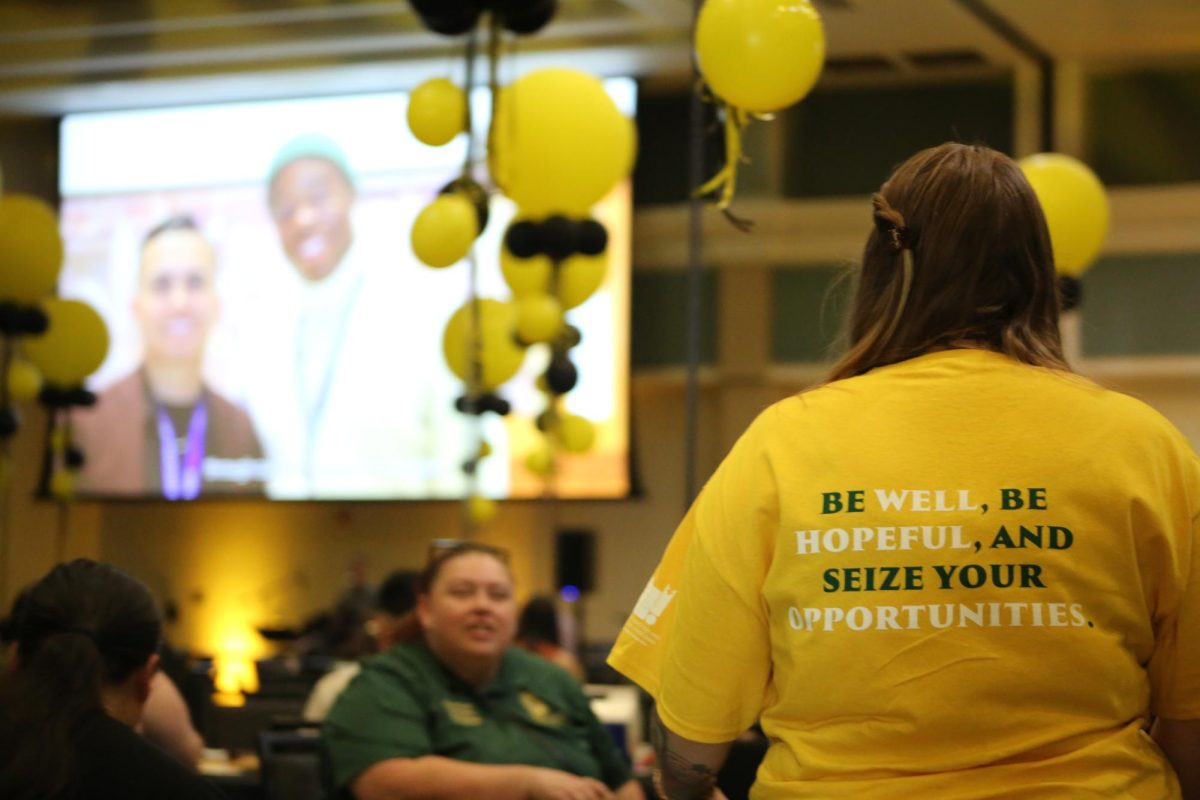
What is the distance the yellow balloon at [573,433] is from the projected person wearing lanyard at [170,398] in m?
4.66

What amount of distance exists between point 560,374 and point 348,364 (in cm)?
493

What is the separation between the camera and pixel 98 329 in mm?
7480

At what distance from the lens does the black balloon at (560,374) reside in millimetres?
5684

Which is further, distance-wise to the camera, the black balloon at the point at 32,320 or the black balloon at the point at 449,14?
the black balloon at the point at 32,320

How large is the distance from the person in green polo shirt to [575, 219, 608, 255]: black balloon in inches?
84.9

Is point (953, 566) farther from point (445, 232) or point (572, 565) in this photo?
point (572, 565)

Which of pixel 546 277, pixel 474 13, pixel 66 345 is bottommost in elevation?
pixel 66 345

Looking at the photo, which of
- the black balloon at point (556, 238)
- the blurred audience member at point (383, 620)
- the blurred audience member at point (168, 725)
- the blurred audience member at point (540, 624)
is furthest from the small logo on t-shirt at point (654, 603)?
the blurred audience member at point (540, 624)

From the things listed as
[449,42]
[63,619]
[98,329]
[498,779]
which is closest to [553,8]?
[498,779]

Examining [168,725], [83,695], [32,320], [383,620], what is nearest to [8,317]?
[32,320]

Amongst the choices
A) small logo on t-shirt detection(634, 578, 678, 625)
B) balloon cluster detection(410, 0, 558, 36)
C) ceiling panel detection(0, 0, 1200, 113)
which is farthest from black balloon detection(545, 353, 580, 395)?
small logo on t-shirt detection(634, 578, 678, 625)

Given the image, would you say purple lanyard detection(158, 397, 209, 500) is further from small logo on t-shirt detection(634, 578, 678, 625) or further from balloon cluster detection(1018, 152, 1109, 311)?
small logo on t-shirt detection(634, 578, 678, 625)

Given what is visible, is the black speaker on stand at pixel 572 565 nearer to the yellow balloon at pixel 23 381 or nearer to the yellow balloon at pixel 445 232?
the yellow balloon at pixel 23 381

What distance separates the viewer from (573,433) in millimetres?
6492
